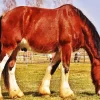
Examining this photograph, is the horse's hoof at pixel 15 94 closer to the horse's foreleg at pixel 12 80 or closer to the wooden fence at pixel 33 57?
the horse's foreleg at pixel 12 80

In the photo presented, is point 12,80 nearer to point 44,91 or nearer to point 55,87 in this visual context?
point 44,91

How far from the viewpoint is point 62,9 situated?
9.92 meters

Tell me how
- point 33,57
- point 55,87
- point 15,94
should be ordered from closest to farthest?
point 15,94 → point 55,87 → point 33,57

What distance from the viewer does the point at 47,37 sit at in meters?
9.63

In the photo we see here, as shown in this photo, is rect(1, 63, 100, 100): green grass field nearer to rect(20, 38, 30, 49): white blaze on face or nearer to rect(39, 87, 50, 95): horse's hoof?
rect(39, 87, 50, 95): horse's hoof

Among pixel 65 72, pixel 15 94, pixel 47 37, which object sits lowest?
pixel 15 94

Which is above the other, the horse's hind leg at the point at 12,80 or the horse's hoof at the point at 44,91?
the horse's hind leg at the point at 12,80

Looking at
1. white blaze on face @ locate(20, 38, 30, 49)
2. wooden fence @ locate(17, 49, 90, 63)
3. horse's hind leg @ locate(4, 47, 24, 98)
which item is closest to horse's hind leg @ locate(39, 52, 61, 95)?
horse's hind leg @ locate(4, 47, 24, 98)

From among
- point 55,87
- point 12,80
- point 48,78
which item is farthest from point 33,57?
point 12,80

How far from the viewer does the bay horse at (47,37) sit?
931 centimetres

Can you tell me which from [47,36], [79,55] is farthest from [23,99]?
[79,55]

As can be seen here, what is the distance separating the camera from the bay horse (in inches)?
367

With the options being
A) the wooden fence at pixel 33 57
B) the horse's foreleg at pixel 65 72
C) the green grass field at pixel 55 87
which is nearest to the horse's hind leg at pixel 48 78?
the green grass field at pixel 55 87

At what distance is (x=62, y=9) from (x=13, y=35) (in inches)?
63.7
